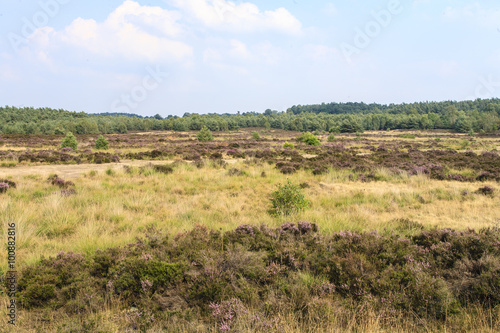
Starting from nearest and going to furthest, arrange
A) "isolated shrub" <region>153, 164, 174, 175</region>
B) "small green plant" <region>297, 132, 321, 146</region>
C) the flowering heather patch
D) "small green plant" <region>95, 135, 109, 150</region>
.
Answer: the flowering heather patch → "isolated shrub" <region>153, 164, 174, 175</region> → "small green plant" <region>95, 135, 109, 150</region> → "small green plant" <region>297, 132, 321, 146</region>

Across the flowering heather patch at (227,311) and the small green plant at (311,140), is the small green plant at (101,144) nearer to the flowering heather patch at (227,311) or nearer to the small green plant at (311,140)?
the small green plant at (311,140)

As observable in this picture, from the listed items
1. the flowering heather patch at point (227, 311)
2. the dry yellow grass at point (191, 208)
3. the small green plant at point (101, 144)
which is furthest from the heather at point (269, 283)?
the small green plant at point (101, 144)

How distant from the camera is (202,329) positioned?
8.46 ft

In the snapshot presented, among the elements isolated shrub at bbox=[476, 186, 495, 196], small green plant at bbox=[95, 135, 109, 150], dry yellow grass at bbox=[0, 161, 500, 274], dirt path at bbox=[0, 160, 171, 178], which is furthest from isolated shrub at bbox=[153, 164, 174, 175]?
small green plant at bbox=[95, 135, 109, 150]

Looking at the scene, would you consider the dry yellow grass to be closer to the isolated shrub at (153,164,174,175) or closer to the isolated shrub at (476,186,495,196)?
the isolated shrub at (476,186,495,196)

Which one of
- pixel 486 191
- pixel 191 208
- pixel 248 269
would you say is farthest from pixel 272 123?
pixel 248 269

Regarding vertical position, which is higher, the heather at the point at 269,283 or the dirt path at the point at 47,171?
the dirt path at the point at 47,171

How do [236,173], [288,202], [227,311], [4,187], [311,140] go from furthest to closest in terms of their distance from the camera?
[311,140], [236,173], [4,187], [288,202], [227,311]

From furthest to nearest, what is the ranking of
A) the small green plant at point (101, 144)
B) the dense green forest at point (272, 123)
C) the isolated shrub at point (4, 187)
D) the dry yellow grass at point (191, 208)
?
the dense green forest at point (272, 123), the small green plant at point (101, 144), the isolated shrub at point (4, 187), the dry yellow grass at point (191, 208)

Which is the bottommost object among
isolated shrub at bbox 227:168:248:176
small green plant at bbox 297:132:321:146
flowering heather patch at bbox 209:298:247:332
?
flowering heather patch at bbox 209:298:247:332

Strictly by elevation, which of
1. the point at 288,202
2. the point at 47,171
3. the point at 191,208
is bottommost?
the point at 191,208

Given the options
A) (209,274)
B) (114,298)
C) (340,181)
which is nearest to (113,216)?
(114,298)

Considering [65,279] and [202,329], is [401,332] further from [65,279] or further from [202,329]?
[65,279]

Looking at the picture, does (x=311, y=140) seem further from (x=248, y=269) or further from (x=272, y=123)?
(x=272, y=123)
